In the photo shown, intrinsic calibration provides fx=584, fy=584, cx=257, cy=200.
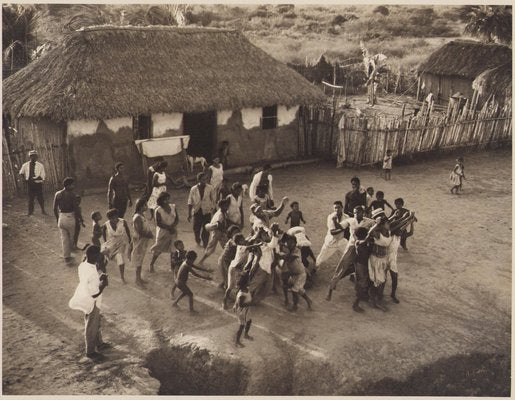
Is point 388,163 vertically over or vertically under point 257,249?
under

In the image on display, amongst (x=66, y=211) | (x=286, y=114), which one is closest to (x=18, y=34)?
(x=286, y=114)

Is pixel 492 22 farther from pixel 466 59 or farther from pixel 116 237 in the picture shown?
pixel 116 237

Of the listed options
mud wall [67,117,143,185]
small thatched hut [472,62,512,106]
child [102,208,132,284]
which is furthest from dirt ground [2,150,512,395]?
small thatched hut [472,62,512,106]

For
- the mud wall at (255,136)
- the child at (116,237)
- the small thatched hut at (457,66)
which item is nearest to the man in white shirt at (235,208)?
the child at (116,237)

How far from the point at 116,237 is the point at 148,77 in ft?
17.9

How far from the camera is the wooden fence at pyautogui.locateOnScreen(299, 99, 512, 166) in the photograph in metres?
14.3

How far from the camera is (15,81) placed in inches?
488

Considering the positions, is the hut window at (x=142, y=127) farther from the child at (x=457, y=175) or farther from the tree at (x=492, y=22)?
the tree at (x=492, y=22)

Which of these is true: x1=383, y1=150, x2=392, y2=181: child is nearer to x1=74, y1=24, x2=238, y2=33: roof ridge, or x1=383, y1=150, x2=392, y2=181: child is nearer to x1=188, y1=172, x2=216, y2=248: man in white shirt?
x1=74, y1=24, x2=238, y2=33: roof ridge

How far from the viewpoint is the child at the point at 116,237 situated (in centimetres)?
794

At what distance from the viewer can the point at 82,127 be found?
1180cm

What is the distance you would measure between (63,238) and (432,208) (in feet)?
24.0

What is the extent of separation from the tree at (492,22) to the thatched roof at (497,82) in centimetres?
569

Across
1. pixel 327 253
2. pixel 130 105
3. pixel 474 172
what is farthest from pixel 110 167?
pixel 474 172
